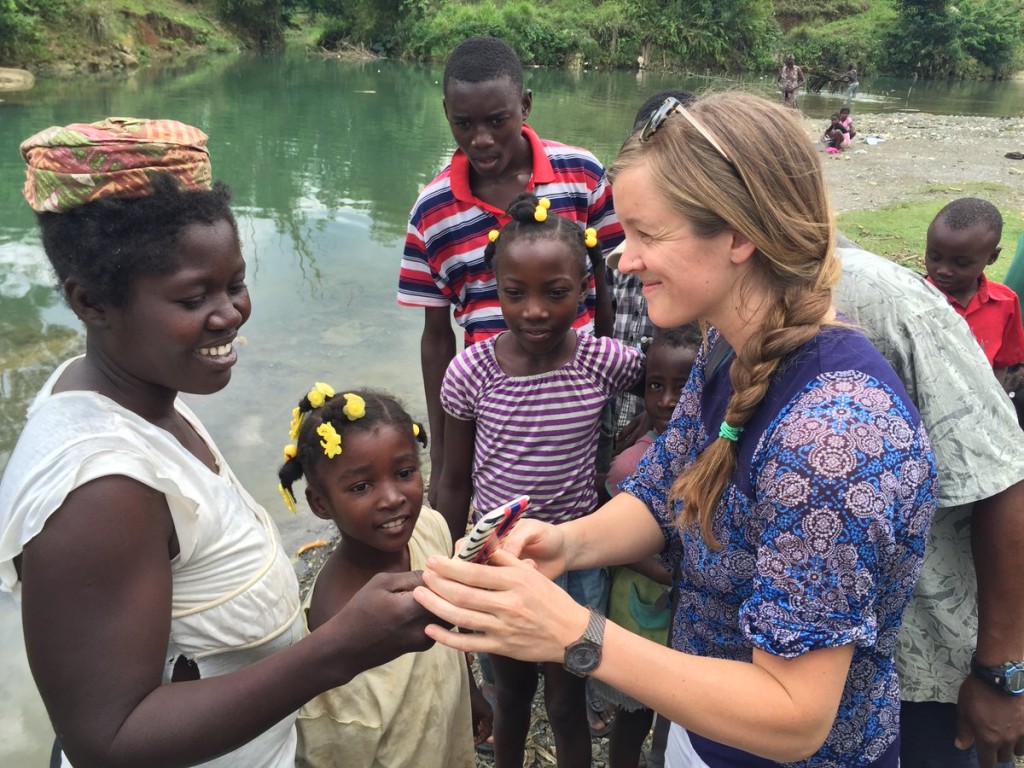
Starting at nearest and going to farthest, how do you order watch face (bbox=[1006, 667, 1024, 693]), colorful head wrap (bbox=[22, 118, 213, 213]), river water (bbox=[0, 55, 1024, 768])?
colorful head wrap (bbox=[22, 118, 213, 213]) < watch face (bbox=[1006, 667, 1024, 693]) < river water (bbox=[0, 55, 1024, 768])

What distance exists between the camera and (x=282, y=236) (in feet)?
34.4

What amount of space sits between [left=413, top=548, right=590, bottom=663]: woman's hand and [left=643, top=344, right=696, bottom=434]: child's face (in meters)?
1.36

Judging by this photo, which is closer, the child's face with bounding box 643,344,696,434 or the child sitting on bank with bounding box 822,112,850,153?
the child's face with bounding box 643,344,696,434

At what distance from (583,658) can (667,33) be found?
44416 millimetres

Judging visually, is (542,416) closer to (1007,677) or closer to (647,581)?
(647,581)

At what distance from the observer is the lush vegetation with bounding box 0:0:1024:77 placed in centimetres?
4022

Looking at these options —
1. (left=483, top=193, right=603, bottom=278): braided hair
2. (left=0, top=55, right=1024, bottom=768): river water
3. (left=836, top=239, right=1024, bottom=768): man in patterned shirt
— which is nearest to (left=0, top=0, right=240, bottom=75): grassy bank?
(left=0, top=55, right=1024, bottom=768): river water

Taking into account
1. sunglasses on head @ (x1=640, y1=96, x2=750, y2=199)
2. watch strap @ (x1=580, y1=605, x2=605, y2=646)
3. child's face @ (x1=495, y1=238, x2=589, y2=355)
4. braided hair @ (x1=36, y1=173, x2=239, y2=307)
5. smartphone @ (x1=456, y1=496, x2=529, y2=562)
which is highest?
sunglasses on head @ (x1=640, y1=96, x2=750, y2=199)

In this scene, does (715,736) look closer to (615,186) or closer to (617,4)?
(615,186)

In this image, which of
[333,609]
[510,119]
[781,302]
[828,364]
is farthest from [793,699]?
[510,119]

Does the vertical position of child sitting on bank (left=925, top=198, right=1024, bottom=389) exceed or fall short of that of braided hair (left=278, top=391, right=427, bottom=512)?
it exceeds it

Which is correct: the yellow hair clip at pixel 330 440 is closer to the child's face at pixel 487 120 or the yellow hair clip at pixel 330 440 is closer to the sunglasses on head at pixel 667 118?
the sunglasses on head at pixel 667 118

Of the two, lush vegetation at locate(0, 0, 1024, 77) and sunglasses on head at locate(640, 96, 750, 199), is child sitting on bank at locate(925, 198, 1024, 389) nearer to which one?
sunglasses on head at locate(640, 96, 750, 199)

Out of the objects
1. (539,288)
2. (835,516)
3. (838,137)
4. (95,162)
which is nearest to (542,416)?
(539,288)
